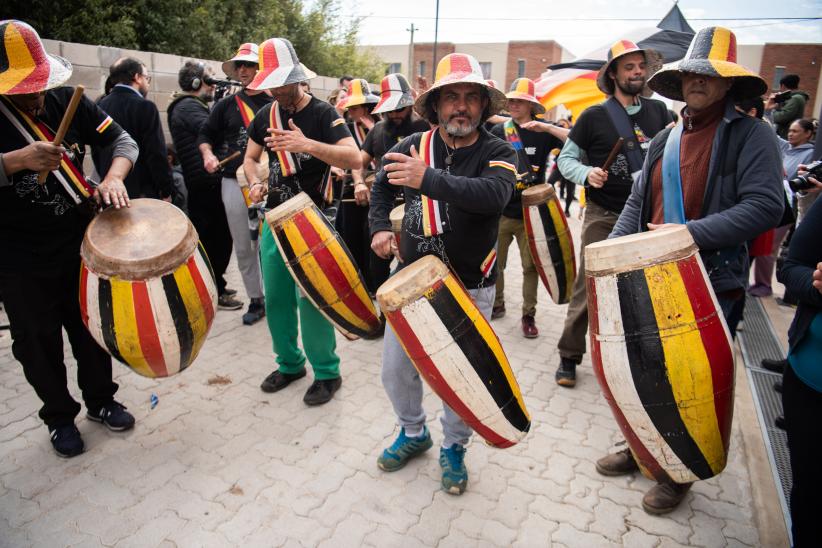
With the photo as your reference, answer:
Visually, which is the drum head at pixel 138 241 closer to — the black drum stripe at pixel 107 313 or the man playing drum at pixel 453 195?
the black drum stripe at pixel 107 313

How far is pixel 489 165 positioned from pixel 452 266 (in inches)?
19.5

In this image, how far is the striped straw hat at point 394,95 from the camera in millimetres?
4363

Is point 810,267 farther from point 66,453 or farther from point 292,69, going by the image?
point 66,453

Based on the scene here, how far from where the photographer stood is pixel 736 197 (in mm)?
2209

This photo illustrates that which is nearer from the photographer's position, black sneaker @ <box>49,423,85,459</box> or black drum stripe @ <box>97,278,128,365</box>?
black drum stripe @ <box>97,278,128,365</box>

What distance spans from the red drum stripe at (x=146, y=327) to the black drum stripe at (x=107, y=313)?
117 mm

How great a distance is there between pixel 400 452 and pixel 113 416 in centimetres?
178

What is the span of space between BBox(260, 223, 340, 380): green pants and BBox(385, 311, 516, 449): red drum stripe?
1355 mm

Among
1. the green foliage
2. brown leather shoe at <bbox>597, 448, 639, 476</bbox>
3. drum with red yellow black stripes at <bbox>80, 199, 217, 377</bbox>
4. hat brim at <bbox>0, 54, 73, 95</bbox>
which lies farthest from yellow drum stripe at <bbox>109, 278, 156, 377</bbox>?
the green foliage

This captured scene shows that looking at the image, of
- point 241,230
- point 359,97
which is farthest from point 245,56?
point 241,230

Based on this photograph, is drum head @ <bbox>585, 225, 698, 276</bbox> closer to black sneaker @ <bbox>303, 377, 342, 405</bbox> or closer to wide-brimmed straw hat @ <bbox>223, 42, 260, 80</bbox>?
black sneaker @ <bbox>303, 377, 342, 405</bbox>

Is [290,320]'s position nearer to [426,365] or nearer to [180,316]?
[180,316]

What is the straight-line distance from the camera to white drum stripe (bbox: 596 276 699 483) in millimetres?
1900

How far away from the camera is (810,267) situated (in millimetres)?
1878
